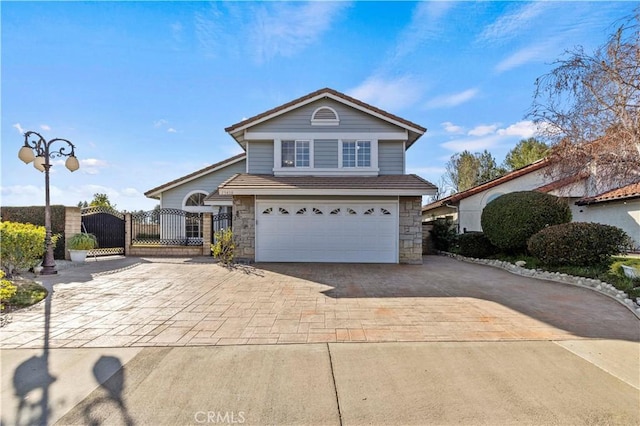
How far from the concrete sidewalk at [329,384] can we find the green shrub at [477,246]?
30.9 ft

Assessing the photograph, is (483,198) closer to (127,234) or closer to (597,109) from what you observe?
(597,109)

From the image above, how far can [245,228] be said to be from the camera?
11914 mm

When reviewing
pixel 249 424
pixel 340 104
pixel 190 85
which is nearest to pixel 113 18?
pixel 190 85

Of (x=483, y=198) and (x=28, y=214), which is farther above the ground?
(x=483, y=198)

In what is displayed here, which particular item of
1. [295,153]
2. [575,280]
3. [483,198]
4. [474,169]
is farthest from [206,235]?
[474,169]

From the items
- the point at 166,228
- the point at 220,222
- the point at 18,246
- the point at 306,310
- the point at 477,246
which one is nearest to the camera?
the point at 306,310

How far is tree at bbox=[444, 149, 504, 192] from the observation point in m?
28.7

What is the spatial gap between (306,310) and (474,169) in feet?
93.4

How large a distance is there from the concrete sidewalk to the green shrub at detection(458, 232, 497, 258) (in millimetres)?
9406

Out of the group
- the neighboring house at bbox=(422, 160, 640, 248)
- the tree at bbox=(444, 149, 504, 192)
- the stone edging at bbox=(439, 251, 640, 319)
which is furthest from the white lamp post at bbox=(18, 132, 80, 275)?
the tree at bbox=(444, 149, 504, 192)

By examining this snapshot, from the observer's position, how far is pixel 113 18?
26.4 feet

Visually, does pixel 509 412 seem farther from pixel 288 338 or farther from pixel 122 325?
pixel 122 325

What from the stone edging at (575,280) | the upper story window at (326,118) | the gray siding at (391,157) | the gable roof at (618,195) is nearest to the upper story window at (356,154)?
the gray siding at (391,157)

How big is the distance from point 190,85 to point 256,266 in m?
7.07
